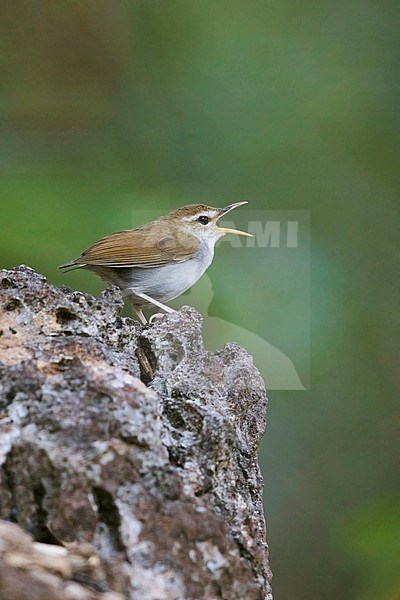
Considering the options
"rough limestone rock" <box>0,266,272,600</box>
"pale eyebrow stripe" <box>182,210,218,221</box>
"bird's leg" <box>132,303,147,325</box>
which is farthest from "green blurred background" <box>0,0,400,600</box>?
"rough limestone rock" <box>0,266,272,600</box>

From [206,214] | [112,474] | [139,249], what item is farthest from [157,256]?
[112,474]

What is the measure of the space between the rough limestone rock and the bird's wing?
15.0 inches

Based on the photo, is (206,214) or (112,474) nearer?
(112,474)

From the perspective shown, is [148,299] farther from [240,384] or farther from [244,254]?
[244,254]

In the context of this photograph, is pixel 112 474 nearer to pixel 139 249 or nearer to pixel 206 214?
pixel 139 249

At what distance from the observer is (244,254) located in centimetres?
176

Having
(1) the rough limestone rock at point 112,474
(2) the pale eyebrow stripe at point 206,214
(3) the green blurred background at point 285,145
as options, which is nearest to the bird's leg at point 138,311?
(2) the pale eyebrow stripe at point 206,214

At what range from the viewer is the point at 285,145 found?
6.29 feet

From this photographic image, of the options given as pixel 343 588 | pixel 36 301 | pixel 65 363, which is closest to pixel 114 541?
pixel 65 363

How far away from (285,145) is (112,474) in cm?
140

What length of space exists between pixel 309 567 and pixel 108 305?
4.22 feet

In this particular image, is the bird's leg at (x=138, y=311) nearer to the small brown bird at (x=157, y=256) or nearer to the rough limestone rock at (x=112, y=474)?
the small brown bird at (x=157, y=256)

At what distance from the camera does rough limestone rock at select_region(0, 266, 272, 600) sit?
604 mm

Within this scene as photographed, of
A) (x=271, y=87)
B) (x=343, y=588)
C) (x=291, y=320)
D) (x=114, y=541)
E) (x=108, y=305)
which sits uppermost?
(x=271, y=87)
